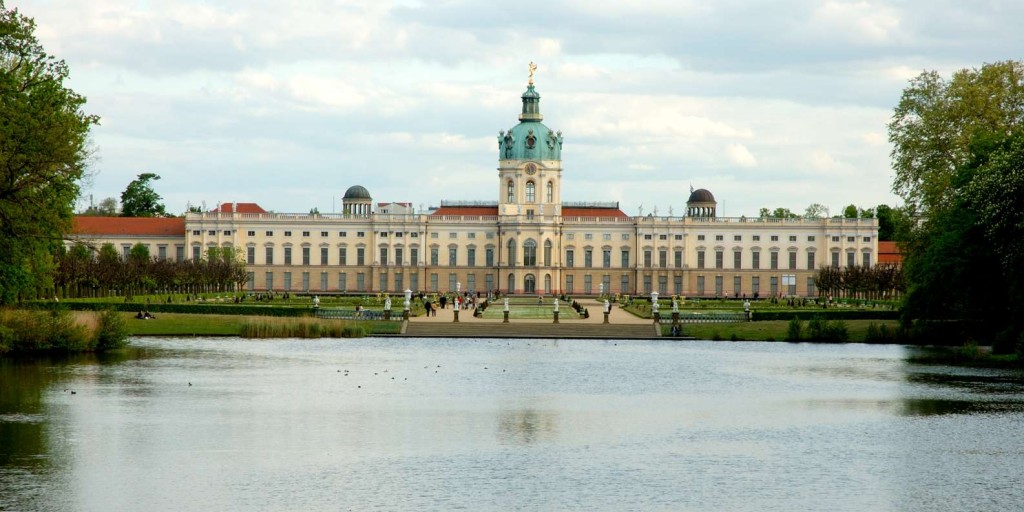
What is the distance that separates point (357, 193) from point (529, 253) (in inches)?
769

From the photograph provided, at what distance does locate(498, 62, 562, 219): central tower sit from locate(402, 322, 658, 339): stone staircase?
2341 inches

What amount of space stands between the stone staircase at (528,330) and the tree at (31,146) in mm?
19897

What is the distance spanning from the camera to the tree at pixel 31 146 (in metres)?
46.8

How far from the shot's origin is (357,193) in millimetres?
138375

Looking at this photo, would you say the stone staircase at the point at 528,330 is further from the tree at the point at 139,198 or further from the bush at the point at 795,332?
the tree at the point at 139,198

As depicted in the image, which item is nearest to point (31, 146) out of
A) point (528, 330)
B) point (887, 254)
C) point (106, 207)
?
point (528, 330)

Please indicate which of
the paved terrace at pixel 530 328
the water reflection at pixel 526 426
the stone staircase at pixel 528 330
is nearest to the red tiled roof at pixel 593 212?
the paved terrace at pixel 530 328

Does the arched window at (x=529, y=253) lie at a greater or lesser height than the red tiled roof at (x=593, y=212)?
lesser

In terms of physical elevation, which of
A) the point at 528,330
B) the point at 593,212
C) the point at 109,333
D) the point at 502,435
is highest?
the point at 593,212

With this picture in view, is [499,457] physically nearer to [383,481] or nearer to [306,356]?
[383,481]

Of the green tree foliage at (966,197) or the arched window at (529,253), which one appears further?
the arched window at (529,253)

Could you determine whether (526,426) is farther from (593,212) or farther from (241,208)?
(241,208)

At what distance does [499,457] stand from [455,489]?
11.5 ft

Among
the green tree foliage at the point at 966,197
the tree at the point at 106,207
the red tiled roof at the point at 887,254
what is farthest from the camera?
the tree at the point at 106,207
